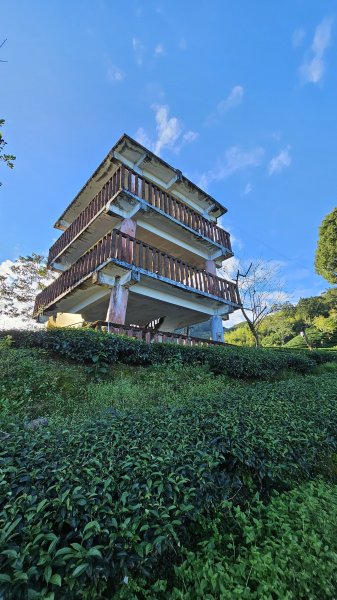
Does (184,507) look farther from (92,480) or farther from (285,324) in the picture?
(285,324)

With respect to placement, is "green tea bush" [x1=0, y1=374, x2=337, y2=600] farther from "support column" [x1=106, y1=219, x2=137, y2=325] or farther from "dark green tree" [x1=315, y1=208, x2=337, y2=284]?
"dark green tree" [x1=315, y1=208, x2=337, y2=284]

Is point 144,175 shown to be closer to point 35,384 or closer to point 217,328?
point 217,328

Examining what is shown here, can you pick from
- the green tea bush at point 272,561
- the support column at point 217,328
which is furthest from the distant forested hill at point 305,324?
A: the green tea bush at point 272,561

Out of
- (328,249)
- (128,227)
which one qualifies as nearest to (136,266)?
(128,227)

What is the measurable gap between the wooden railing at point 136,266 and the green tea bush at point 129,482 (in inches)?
233

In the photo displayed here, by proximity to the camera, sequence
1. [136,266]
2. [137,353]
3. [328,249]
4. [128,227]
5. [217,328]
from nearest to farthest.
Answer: [137,353]
[136,266]
[128,227]
[217,328]
[328,249]

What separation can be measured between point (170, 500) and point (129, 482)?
0.34 meters

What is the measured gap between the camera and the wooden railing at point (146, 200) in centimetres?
996

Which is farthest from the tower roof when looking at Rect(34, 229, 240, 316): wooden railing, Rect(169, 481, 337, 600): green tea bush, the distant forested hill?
the distant forested hill

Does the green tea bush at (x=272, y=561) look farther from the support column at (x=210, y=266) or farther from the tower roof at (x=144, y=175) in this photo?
the tower roof at (x=144, y=175)

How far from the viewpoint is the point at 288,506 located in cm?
236

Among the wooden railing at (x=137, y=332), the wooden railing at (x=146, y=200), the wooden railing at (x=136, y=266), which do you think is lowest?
the wooden railing at (x=137, y=332)

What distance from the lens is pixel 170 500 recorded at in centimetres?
199

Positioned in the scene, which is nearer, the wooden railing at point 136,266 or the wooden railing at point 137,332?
the wooden railing at point 137,332
